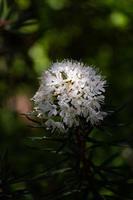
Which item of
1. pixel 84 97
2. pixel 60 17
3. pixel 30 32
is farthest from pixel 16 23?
pixel 84 97

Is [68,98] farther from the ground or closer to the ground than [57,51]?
closer to the ground

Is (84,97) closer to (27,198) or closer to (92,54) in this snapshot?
(27,198)

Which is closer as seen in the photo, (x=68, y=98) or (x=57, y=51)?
(x=68, y=98)

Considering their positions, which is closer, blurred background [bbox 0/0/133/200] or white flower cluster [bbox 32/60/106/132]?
white flower cluster [bbox 32/60/106/132]

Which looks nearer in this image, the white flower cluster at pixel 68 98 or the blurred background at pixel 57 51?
the white flower cluster at pixel 68 98

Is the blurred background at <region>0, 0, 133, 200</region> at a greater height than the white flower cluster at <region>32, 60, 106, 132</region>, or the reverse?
the blurred background at <region>0, 0, 133, 200</region>
